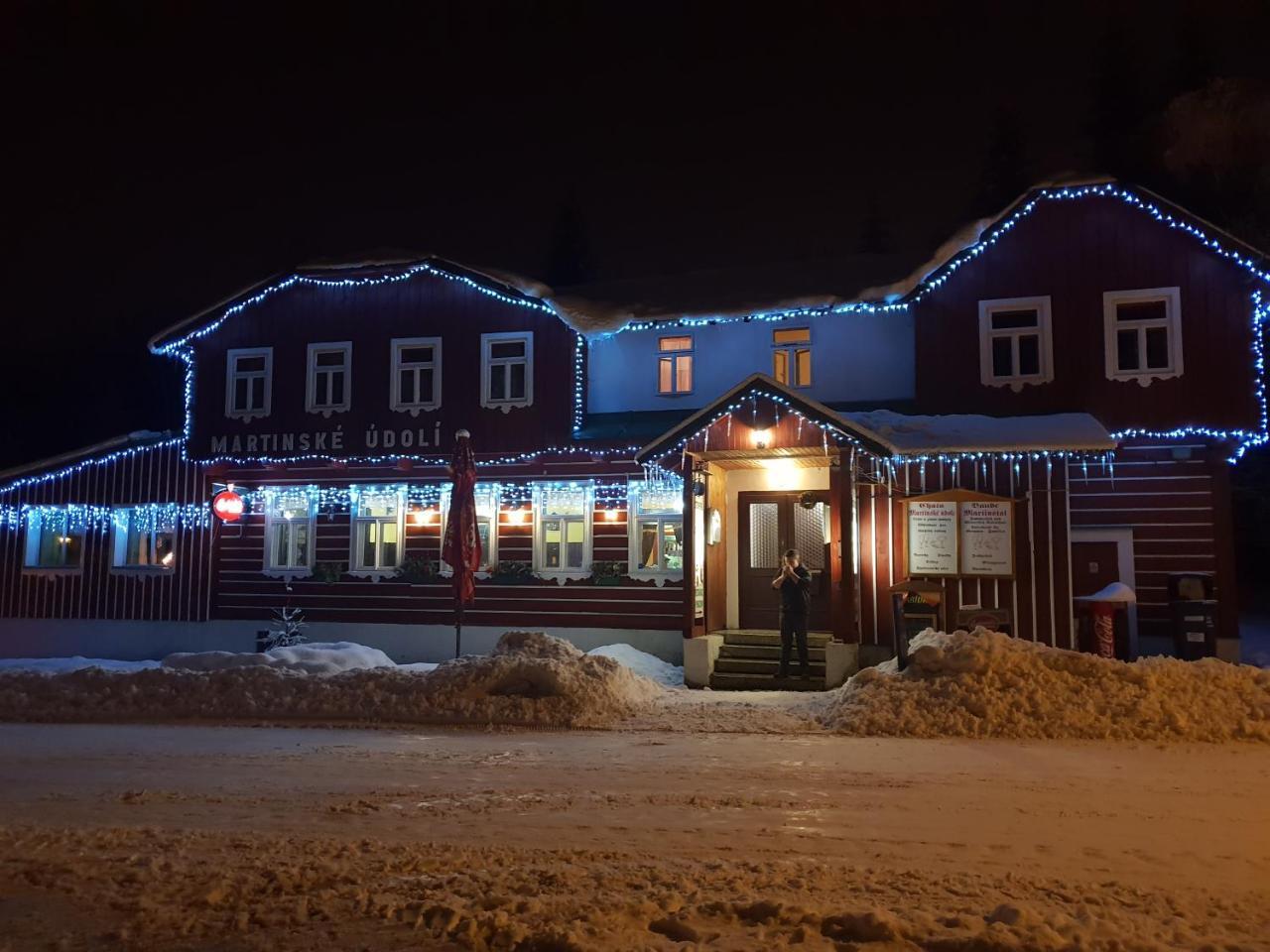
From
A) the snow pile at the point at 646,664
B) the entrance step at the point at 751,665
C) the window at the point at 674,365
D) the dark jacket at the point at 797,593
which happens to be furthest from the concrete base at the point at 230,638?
the window at the point at 674,365

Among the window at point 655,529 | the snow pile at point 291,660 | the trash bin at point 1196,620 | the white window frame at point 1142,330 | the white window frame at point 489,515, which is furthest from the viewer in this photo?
the white window frame at point 489,515

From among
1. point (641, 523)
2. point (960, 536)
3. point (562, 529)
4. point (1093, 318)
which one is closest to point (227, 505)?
point (562, 529)

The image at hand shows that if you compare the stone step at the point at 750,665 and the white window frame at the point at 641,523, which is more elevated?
the white window frame at the point at 641,523

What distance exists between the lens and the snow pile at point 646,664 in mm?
15712

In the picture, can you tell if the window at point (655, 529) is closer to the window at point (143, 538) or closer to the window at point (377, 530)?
the window at point (377, 530)

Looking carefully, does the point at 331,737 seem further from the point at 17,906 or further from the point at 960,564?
the point at 960,564

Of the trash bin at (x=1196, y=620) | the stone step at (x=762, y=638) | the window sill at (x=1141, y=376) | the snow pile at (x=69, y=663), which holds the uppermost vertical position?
the window sill at (x=1141, y=376)

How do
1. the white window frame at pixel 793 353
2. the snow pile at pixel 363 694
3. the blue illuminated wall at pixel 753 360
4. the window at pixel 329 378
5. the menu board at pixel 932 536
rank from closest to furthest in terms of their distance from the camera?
the snow pile at pixel 363 694, the menu board at pixel 932 536, the blue illuminated wall at pixel 753 360, the white window frame at pixel 793 353, the window at pixel 329 378

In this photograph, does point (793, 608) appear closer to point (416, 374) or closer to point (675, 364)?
point (675, 364)

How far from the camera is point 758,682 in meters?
14.6

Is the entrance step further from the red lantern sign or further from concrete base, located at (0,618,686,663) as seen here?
the red lantern sign

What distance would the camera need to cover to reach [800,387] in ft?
59.4

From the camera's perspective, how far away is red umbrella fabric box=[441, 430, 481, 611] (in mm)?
15172

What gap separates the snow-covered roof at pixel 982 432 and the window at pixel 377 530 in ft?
30.0
